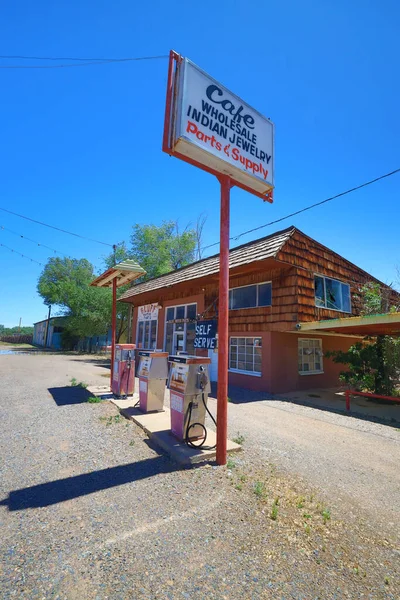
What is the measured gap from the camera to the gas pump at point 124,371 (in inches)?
354

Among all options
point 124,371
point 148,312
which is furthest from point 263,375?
point 148,312

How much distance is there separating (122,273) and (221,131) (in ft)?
21.2

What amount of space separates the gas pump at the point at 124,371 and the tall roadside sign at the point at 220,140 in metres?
4.79

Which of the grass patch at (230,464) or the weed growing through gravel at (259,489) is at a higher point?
the grass patch at (230,464)

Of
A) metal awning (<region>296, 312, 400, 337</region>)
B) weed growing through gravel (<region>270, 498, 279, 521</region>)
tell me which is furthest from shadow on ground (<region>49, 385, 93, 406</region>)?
metal awning (<region>296, 312, 400, 337</region>)

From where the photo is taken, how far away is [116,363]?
9445 millimetres

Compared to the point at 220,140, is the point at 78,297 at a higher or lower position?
higher

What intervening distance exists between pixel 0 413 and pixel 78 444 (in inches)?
125

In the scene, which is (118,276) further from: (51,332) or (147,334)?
(51,332)

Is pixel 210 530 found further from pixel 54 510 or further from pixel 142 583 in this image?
pixel 54 510

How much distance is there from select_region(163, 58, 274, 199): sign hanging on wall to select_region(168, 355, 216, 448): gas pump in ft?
11.3

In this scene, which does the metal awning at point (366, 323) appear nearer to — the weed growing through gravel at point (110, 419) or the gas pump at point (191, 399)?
the gas pump at point (191, 399)

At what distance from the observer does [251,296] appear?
1352 centimetres

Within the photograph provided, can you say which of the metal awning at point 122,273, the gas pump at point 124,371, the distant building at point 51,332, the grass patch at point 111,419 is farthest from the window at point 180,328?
the distant building at point 51,332
